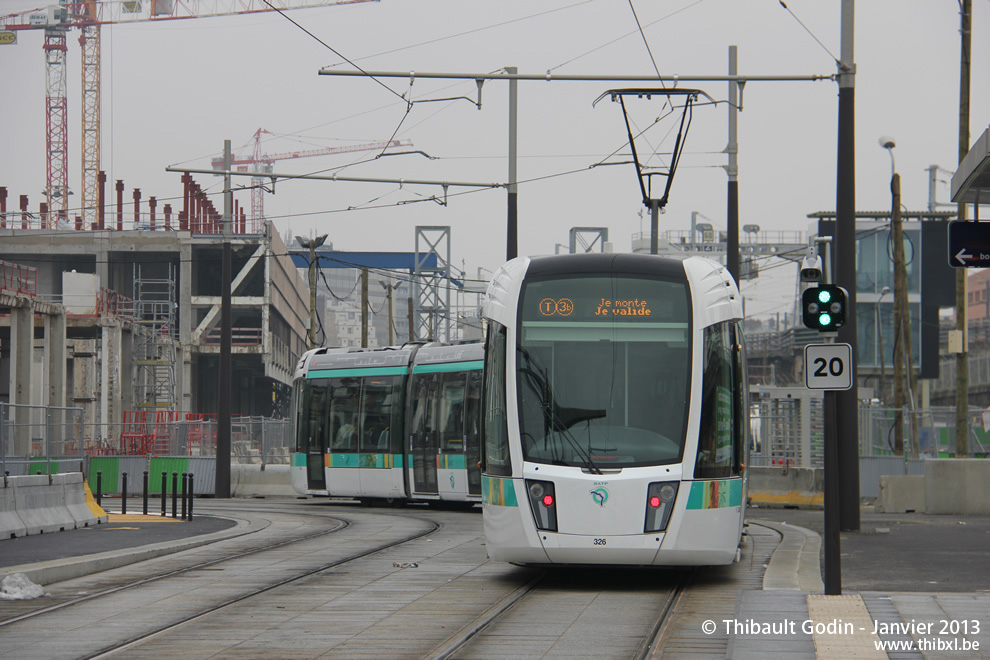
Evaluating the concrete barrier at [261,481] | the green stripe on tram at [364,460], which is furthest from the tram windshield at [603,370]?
the concrete barrier at [261,481]

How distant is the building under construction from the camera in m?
62.2

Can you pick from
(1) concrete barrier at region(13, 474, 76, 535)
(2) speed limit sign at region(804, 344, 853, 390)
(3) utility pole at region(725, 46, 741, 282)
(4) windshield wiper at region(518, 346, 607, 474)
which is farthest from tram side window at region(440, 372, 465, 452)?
(2) speed limit sign at region(804, 344, 853, 390)

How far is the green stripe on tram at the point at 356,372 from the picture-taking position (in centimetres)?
2538

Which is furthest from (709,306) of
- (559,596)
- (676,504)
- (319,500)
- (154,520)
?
(319,500)

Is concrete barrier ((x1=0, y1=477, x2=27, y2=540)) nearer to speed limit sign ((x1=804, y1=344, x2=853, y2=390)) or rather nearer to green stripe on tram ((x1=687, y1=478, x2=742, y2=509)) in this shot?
green stripe on tram ((x1=687, y1=478, x2=742, y2=509))

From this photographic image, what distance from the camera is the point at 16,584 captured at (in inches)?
470

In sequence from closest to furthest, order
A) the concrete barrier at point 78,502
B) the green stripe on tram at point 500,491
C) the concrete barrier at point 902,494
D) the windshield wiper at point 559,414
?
the windshield wiper at point 559,414
the green stripe on tram at point 500,491
the concrete barrier at point 78,502
the concrete barrier at point 902,494

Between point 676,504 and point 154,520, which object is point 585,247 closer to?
point 154,520

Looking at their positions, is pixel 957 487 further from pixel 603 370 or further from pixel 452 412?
pixel 603 370

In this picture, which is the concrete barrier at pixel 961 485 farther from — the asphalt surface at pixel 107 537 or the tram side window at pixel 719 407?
the tram side window at pixel 719 407

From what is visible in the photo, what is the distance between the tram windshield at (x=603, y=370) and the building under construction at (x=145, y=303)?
154 feet

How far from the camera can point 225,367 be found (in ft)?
101

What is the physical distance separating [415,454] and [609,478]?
14.0 m

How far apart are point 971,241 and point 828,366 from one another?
2.26 metres
